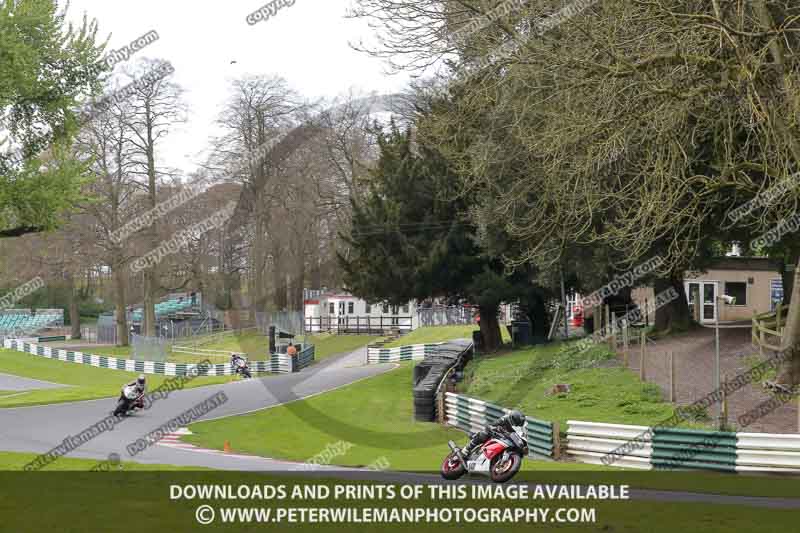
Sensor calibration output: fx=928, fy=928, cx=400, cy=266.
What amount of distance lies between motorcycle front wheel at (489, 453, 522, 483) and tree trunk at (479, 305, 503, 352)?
2778 cm

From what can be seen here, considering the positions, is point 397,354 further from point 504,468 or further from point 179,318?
point 504,468

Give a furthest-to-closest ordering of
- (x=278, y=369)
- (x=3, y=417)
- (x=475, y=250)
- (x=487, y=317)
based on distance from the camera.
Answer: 1. (x=278, y=369)
2. (x=487, y=317)
3. (x=475, y=250)
4. (x=3, y=417)

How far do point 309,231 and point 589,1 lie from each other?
4706 centimetres

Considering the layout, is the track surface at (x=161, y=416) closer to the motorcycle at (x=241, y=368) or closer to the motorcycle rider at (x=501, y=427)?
the motorcycle at (x=241, y=368)

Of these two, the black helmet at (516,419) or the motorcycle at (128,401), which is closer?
the black helmet at (516,419)

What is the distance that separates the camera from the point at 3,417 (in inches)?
1105

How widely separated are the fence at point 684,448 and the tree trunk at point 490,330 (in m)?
21.7

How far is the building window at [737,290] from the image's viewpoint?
45750 millimetres

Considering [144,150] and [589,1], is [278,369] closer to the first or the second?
[144,150]

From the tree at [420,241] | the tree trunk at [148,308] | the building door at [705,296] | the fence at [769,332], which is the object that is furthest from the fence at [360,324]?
the fence at [769,332]

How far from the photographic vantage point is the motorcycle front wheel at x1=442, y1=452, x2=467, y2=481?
14.0 metres

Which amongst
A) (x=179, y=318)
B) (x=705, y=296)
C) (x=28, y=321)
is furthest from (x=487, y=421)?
(x=28, y=321)

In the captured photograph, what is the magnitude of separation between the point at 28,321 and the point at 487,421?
71.8 meters

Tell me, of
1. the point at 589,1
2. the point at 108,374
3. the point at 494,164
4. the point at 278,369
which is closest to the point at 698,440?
the point at 589,1
